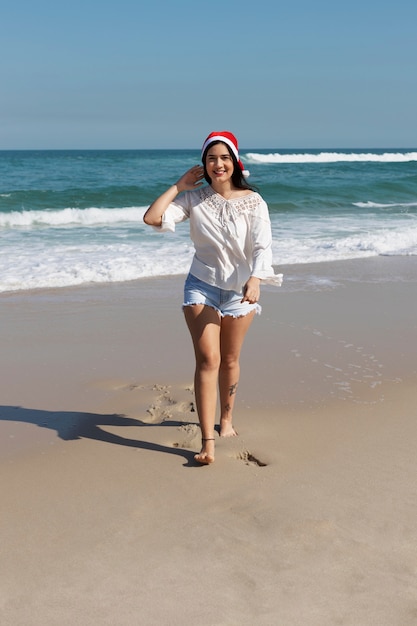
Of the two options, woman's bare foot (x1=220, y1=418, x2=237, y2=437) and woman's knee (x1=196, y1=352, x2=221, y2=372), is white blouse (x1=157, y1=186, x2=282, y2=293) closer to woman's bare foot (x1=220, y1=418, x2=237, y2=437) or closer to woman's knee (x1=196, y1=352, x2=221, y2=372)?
woman's knee (x1=196, y1=352, x2=221, y2=372)

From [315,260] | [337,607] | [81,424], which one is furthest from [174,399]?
[315,260]

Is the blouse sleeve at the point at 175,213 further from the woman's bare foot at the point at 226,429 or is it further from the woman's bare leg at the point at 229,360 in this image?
the woman's bare foot at the point at 226,429

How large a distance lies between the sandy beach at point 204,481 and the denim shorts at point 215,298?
0.81 meters

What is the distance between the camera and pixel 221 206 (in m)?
3.99

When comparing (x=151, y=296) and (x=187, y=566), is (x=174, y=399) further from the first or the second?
(x=151, y=296)

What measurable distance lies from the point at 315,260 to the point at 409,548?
8524 mm

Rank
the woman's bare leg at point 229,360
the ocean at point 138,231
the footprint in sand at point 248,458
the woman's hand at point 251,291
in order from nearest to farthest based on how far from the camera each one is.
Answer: the woman's hand at point 251,291, the footprint in sand at point 248,458, the woman's bare leg at point 229,360, the ocean at point 138,231

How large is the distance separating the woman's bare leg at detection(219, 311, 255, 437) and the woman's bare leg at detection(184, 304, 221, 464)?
0.37ft

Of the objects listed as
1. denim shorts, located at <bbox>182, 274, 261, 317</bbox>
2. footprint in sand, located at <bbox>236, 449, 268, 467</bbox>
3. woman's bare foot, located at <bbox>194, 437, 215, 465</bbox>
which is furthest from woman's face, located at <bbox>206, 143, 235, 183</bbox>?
footprint in sand, located at <bbox>236, 449, 268, 467</bbox>

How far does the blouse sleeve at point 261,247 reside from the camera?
3.90 meters

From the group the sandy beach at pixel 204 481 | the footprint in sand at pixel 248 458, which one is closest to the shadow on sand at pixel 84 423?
the sandy beach at pixel 204 481

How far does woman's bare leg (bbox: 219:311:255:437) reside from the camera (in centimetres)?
415

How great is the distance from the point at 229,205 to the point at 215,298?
0.52 metres
